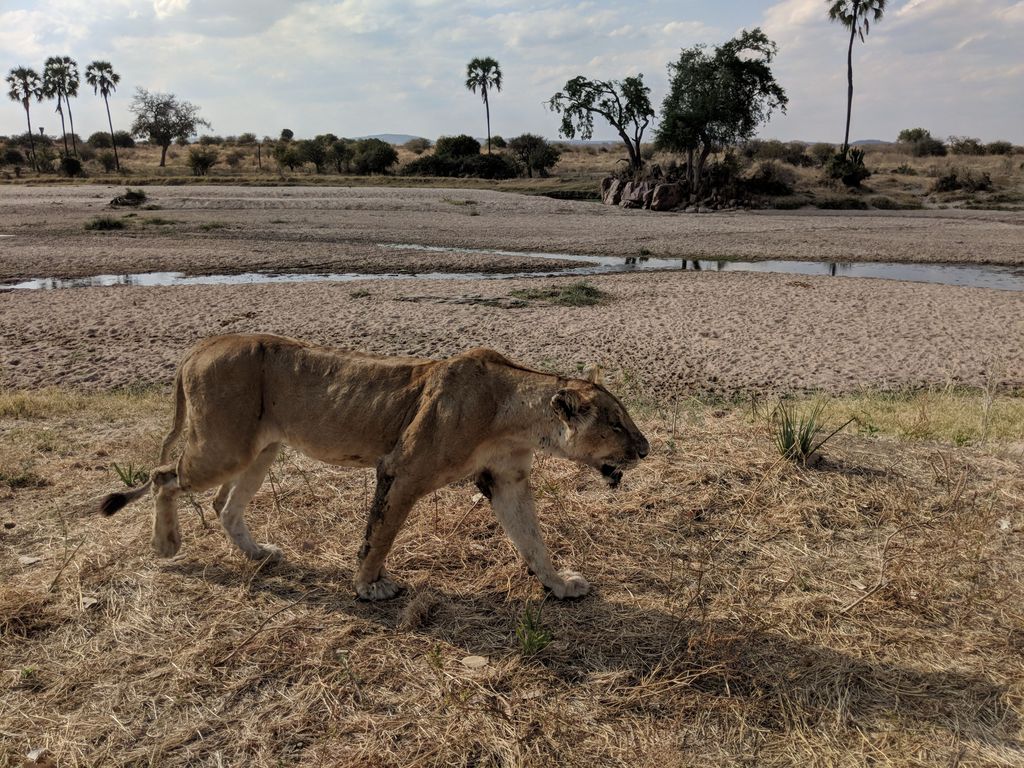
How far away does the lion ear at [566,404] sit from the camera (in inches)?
181

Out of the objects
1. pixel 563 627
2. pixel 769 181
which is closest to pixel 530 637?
pixel 563 627

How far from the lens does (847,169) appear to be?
52.6 m

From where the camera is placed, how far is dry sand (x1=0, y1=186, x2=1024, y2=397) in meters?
13.2

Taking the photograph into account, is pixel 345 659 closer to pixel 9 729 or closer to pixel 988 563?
pixel 9 729

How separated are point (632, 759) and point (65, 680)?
10.6 feet

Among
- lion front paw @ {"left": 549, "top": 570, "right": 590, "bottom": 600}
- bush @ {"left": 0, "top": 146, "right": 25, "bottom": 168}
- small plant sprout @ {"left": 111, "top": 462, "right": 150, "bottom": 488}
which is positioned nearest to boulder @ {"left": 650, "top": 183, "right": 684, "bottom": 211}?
small plant sprout @ {"left": 111, "top": 462, "right": 150, "bottom": 488}

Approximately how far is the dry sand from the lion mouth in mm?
6968

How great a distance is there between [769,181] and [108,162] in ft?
200

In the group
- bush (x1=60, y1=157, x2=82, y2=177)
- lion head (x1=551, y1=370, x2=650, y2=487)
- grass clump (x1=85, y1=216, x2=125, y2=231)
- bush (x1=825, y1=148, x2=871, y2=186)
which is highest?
bush (x1=60, y1=157, x2=82, y2=177)

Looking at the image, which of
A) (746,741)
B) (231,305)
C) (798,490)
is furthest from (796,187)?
(746,741)

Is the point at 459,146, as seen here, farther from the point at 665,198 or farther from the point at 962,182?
the point at 962,182

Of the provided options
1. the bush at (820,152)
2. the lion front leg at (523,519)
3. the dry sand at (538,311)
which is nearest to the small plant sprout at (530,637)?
the lion front leg at (523,519)

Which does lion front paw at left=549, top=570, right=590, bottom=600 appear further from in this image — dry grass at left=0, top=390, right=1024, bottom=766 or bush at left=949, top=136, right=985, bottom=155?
bush at left=949, top=136, right=985, bottom=155

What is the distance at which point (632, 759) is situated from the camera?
3953 mm
